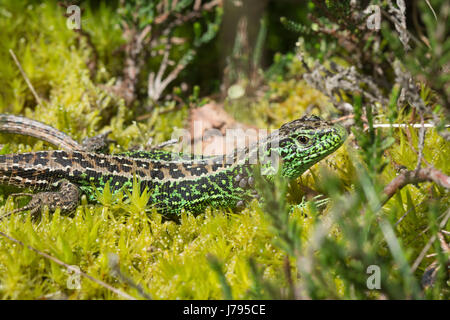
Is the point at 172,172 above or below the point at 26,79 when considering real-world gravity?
below

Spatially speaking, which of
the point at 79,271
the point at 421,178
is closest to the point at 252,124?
the point at 421,178

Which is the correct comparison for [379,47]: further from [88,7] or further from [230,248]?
[88,7]

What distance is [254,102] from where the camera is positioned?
531 centimetres

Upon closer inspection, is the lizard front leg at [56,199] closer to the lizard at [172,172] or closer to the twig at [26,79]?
the lizard at [172,172]

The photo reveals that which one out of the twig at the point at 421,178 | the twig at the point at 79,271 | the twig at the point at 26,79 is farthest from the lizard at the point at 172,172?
the twig at the point at 26,79

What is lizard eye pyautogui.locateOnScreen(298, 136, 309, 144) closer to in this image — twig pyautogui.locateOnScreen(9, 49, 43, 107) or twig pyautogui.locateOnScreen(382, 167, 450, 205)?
twig pyautogui.locateOnScreen(382, 167, 450, 205)

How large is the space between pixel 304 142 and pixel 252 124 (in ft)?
5.26

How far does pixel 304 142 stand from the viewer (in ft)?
11.4

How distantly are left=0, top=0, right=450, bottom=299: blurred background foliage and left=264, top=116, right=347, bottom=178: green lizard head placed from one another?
23cm

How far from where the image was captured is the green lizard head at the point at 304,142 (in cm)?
337

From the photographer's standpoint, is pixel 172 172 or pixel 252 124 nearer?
pixel 172 172

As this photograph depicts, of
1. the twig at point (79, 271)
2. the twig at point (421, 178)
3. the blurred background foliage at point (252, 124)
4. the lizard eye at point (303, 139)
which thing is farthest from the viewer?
the lizard eye at point (303, 139)

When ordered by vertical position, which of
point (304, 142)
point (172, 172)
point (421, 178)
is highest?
point (304, 142)

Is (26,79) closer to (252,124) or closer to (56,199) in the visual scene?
(56,199)
